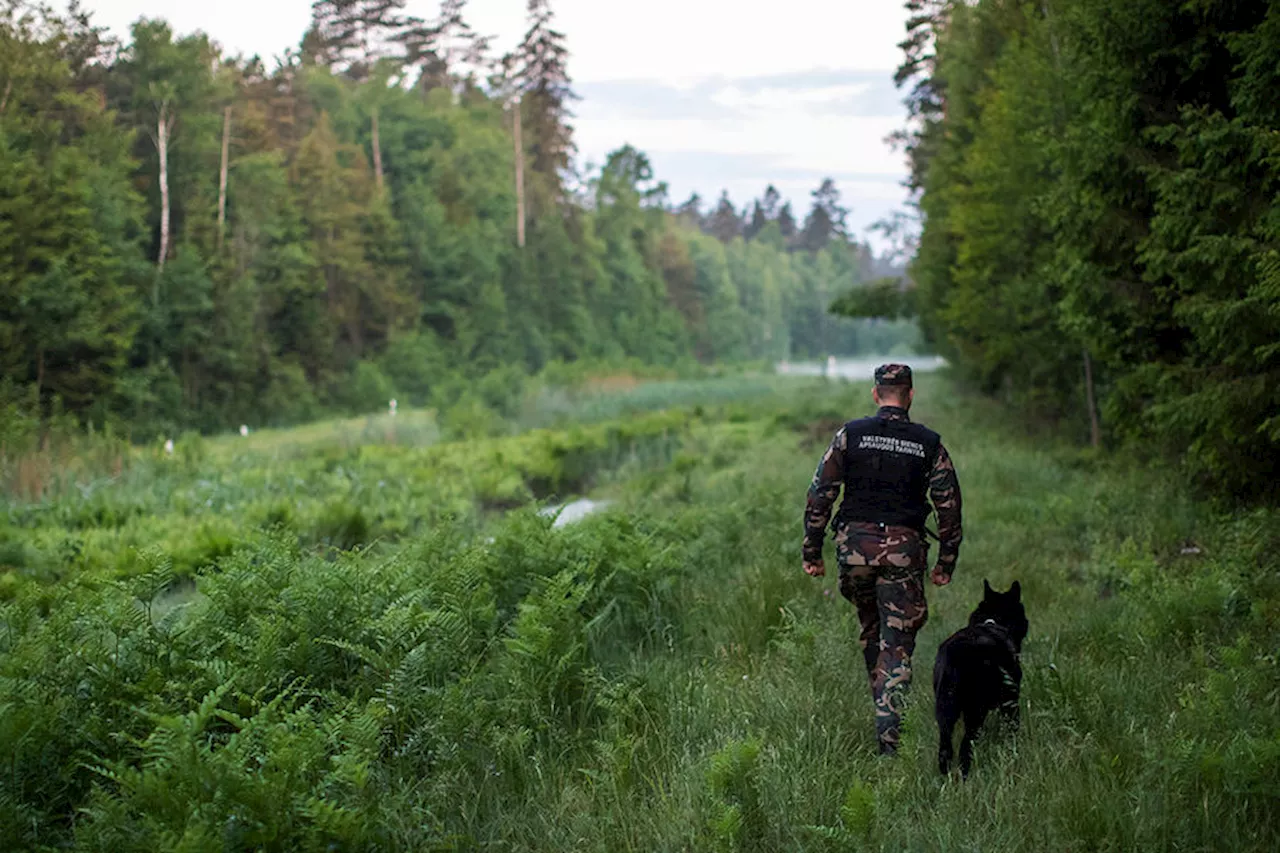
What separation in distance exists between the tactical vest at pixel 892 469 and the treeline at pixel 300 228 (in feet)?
85.7

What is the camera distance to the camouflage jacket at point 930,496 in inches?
225

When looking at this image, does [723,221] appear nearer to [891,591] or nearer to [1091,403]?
[1091,403]

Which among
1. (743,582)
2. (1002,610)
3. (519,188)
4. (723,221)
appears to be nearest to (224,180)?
(519,188)

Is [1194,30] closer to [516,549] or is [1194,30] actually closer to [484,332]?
[516,549]

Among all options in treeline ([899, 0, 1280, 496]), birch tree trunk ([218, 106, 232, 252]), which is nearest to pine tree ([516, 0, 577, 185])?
birch tree trunk ([218, 106, 232, 252])

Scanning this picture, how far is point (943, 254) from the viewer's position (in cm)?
2666

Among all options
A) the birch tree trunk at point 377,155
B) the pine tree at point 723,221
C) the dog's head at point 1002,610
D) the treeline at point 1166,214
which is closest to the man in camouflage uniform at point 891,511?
the dog's head at point 1002,610

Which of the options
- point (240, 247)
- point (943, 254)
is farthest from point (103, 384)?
point (943, 254)

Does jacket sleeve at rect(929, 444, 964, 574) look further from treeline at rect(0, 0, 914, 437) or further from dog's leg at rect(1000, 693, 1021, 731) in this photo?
treeline at rect(0, 0, 914, 437)

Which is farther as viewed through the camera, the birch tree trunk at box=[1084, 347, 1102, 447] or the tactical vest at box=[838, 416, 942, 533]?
the birch tree trunk at box=[1084, 347, 1102, 447]

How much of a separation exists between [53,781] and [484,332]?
5336cm

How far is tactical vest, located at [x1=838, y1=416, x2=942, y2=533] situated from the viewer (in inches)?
223

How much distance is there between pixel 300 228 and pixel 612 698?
4158 cm

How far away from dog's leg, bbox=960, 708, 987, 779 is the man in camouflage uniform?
46cm
